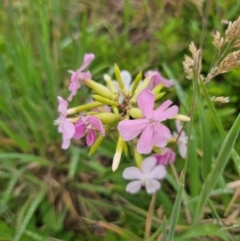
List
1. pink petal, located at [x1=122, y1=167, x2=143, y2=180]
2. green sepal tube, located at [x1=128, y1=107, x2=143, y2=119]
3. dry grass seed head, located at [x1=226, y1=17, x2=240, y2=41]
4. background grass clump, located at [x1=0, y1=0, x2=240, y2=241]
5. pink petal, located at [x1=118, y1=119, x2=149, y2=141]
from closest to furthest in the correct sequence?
dry grass seed head, located at [x1=226, y1=17, x2=240, y2=41], pink petal, located at [x1=118, y1=119, x2=149, y2=141], green sepal tube, located at [x1=128, y1=107, x2=143, y2=119], pink petal, located at [x1=122, y1=167, x2=143, y2=180], background grass clump, located at [x1=0, y1=0, x2=240, y2=241]

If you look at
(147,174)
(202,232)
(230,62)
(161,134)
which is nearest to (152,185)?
(147,174)

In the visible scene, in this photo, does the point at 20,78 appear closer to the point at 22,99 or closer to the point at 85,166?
the point at 22,99

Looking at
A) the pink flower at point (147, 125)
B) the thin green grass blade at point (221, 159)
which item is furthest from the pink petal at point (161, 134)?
the thin green grass blade at point (221, 159)

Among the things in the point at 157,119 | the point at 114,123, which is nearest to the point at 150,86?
the point at 114,123

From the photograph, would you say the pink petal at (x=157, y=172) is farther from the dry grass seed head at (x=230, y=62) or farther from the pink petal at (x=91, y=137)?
the dry grass seed head at (x=230, y=62)

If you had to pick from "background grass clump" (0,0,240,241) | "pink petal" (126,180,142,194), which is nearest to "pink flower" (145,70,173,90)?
"background grass clump" (0,0,240,241)

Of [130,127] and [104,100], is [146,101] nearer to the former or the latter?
[130,127]

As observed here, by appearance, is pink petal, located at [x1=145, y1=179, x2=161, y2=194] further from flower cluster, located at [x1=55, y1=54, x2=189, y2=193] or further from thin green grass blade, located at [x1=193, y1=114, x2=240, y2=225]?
thin green grass blade, located at [x1=193, y1=114, x2=240, y2=225]
